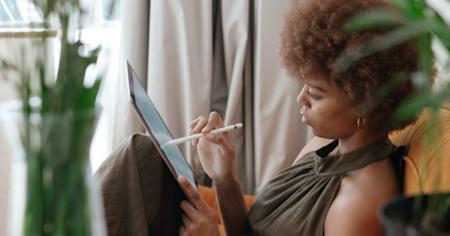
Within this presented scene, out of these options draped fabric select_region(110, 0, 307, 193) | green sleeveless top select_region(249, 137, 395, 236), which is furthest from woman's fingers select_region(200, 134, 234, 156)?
draped fabric select_region(110, 0, 307, 193)

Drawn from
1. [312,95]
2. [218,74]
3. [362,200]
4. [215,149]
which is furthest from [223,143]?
[218,74]

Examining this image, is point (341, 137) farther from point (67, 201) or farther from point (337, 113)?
point (67, 201)

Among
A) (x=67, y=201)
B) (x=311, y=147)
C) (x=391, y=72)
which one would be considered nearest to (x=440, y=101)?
(x=67, y=201)

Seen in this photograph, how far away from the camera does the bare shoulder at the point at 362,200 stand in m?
1.29

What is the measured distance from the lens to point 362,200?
4.28 ft

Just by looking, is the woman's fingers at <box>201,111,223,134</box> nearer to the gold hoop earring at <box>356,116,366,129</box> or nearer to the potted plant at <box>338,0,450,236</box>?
the gold hoop earring at <box>356,116,366,129</box>

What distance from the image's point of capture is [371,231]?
50.6 inches

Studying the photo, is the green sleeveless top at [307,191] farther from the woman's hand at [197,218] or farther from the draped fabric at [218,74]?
the draped fabric at [218,74]

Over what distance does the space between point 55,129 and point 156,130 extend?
668 mm

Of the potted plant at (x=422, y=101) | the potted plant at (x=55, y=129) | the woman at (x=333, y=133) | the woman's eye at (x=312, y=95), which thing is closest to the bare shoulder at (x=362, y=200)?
the woman at (x=333, y=133)

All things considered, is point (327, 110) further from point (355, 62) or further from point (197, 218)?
point (197, 218)

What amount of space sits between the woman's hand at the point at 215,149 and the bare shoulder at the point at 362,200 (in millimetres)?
320

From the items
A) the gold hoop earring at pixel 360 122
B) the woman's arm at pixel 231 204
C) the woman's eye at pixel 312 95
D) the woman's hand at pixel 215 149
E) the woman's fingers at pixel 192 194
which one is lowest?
the woman's arm at pixel 231 204

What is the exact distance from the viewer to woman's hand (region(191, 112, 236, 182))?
154 cm
